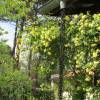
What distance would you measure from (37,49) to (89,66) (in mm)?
3143

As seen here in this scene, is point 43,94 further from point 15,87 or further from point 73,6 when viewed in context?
point 73,6

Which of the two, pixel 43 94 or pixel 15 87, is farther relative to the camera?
pixel 43 94

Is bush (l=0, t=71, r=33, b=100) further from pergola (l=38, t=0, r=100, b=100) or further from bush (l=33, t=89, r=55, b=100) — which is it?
pergola (l=38, t=0, r=100, b=100)

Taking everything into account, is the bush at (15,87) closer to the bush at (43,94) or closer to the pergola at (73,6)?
the bush at (43,94)

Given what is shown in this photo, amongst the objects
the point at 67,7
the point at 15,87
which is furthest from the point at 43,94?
the point at 67,7

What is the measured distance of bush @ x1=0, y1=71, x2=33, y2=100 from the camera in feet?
51.0

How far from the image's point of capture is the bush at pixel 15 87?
51.0ft

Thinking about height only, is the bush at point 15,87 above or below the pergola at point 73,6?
below

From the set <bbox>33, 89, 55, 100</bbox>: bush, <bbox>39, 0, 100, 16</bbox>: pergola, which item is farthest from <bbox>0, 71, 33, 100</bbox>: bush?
<bbox>39, 0, 100, 16</bbox>: pergola

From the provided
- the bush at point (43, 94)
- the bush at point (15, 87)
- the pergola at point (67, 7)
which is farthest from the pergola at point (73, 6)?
the bush at point (43, 94)

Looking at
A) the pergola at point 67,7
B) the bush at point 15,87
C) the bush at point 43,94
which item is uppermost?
the pergola at point 67,7

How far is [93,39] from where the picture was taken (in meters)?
11.6

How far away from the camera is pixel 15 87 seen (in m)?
16.5

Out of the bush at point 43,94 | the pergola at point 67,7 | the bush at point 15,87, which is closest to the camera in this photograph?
the pergola at point 67,7
